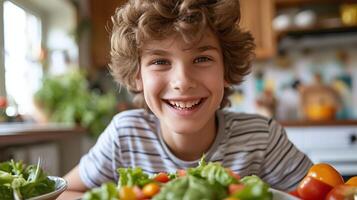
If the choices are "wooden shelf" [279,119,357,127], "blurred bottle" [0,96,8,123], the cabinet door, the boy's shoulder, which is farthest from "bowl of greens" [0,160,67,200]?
the cabinet door

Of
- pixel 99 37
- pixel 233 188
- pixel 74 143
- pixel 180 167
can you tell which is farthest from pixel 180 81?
pixel 99 37

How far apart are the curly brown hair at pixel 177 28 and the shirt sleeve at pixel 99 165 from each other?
0.58 feet

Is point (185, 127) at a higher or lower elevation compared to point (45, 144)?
higher

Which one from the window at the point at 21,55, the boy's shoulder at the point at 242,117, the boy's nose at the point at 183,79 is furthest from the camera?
the window at the point at 21,55

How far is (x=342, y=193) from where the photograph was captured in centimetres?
56

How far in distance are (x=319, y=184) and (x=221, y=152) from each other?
405 mm

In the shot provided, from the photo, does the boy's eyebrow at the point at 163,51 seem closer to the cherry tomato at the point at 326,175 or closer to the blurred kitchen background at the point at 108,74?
the cherry tomato at the point at 326,175

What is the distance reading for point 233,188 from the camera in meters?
0.45

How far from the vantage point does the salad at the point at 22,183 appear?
0.60 m

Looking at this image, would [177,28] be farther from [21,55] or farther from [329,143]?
[329,143]

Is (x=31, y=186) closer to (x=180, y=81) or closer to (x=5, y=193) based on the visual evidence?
(x=5, y=193)

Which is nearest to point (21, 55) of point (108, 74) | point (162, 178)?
point (108, 74)

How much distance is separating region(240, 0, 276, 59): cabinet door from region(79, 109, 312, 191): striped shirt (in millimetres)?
2001

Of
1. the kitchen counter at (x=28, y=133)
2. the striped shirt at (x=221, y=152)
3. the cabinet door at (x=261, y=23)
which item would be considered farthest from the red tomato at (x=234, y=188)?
the cabinet door at (x=261, y=23)
